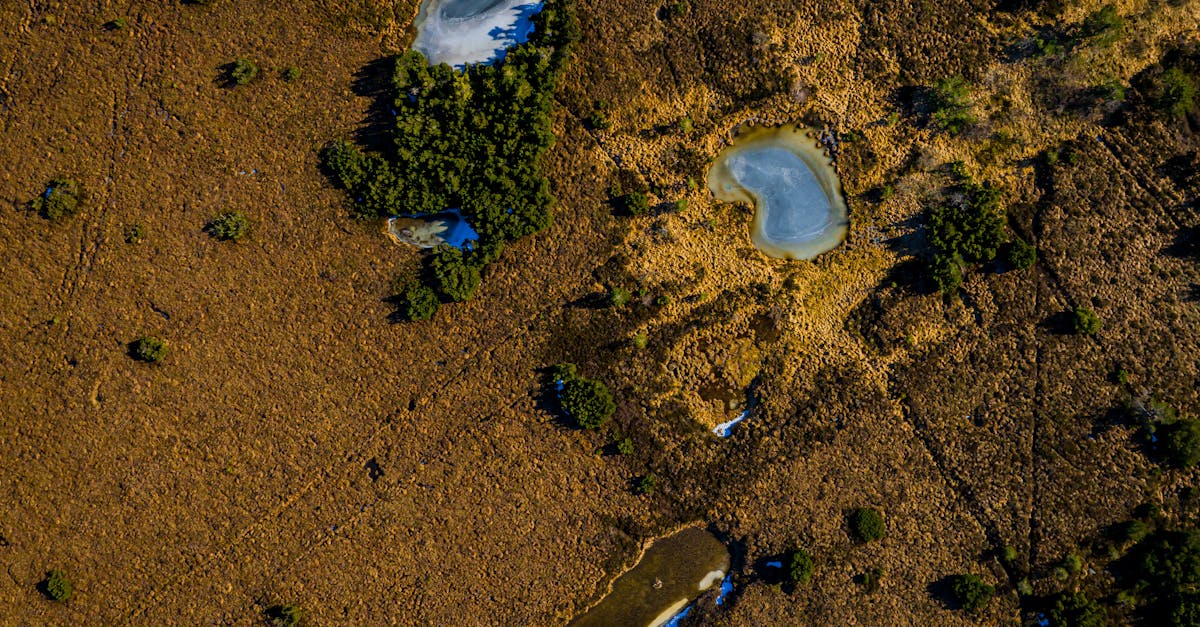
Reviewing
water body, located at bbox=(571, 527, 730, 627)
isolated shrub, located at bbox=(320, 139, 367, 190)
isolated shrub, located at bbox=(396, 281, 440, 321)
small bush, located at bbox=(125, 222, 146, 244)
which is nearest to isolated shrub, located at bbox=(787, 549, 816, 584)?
water body, located at bbox=(571, 527, 730, 627)

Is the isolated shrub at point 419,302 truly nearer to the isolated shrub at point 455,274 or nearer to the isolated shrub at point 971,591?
the isolated shrub at point 455,274

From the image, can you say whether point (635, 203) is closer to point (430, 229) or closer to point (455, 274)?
point (455, 274)

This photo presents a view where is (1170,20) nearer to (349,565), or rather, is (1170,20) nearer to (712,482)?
(712,482)

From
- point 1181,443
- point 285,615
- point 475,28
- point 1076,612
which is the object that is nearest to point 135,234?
point 475,28

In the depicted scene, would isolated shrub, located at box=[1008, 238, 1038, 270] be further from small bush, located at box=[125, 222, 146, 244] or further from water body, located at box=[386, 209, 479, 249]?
small bush, located at box=[125, 222, 146, 244]

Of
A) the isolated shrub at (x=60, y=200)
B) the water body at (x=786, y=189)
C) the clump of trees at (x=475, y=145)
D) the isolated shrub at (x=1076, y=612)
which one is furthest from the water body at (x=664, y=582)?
the isolated shrub at (x=60, y=200)

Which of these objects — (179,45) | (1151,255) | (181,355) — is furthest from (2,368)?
(1151,255)
